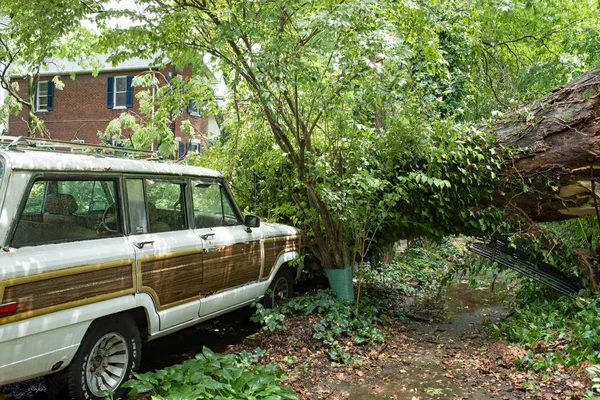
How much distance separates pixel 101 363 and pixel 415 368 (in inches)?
130

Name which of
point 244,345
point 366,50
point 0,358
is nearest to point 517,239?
point 366,50

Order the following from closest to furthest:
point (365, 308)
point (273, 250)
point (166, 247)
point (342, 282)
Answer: point (166, 247), point (273, 250), point (365, 308), point (342, 282)

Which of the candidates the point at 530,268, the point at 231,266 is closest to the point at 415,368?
the point at 231,266

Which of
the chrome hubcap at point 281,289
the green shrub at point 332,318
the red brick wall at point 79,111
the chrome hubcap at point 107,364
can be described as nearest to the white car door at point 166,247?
the chrome hubcap at point 107,364

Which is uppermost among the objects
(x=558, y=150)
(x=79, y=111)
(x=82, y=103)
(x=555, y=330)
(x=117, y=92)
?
(x=117, y=92)

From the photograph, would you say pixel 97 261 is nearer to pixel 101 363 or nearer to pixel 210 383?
pixel 101 363

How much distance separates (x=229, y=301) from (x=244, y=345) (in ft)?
2.07

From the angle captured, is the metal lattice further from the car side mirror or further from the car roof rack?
the car roof rack

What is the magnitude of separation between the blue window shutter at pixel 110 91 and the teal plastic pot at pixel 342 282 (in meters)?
19.2

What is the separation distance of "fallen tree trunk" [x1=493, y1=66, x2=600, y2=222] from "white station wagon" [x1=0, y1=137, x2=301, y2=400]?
4.38 m

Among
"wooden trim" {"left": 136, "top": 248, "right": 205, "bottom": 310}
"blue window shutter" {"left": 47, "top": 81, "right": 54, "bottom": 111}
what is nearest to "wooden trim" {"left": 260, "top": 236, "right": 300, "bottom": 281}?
"wooden trim" {"left": 136, "top": 248, "right": 205, "bottom": 310}

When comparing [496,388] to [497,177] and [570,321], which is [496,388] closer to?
[570,321]

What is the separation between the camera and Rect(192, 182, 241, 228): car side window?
6.21m

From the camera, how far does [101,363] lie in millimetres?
4629
